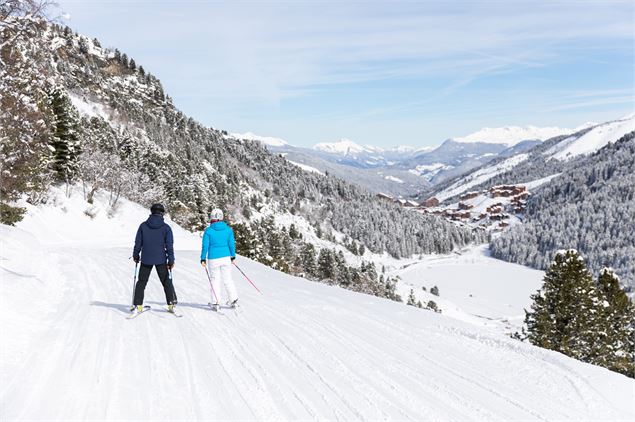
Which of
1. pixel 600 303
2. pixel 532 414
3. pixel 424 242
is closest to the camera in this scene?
pixel 532 414

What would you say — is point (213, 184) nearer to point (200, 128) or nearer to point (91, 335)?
point (200, 128)

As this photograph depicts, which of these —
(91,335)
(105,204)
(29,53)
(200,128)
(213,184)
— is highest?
(200,128)

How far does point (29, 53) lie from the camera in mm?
10047

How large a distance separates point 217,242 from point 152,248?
4.57 feet

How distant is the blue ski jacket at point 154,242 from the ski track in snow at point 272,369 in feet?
4.01

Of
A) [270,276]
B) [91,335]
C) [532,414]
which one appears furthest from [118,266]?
[532,414]

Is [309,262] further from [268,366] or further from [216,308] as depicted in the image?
[268,366]

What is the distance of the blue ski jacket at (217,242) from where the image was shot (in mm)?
9773

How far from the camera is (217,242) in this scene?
9812 mm

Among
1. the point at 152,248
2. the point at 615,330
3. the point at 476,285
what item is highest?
the point at 152,248

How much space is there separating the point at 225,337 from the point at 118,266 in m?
10.6

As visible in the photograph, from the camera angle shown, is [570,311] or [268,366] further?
[570,311]

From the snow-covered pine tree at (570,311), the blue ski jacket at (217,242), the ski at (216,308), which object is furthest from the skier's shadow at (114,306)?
the snow-covered pine tree at (570,311)

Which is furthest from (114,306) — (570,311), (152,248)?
(570,311)
